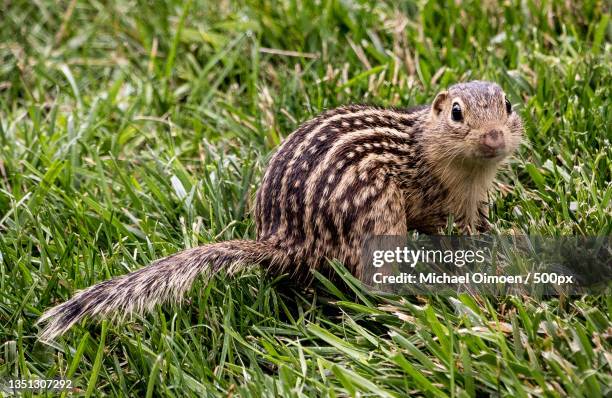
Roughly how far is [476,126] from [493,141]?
151mm

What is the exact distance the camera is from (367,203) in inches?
186

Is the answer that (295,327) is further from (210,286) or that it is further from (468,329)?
(468,329)

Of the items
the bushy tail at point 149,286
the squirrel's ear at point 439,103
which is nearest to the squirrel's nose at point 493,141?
the squirrel's ear at point 439,103

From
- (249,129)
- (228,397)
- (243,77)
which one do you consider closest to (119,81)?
(243,77)

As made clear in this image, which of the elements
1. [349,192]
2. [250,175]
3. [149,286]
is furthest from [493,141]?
[149,286]

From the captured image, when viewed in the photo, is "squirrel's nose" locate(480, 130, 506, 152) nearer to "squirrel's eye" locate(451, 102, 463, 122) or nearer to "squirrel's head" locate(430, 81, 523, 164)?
"squirrel's head" locate(430, 81, 523, 164)

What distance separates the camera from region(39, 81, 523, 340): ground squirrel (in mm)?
4559

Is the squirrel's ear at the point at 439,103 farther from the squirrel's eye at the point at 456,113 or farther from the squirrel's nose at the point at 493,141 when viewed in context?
the squirrel's nose at the point at 493,141

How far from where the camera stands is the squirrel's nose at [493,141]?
4.73 meters

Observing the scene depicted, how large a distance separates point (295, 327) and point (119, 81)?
3.34 m

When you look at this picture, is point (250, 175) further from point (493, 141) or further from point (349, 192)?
point (493, 141)

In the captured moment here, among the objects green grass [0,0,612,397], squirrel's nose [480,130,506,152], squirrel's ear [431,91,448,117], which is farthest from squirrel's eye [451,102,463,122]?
green grass [0,0,612,397]

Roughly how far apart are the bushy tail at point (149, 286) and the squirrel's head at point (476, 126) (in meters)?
1.17

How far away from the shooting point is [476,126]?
4.84 meters
